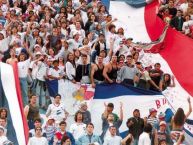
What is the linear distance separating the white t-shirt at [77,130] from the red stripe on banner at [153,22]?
5.75 m

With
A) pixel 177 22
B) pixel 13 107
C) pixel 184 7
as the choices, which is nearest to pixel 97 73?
pixel 177 22

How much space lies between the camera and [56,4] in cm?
2995

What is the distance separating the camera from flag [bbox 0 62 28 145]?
17812 mm

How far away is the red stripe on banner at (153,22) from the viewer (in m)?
25.7

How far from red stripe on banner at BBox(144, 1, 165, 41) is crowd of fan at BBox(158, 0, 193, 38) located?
4.21 feet

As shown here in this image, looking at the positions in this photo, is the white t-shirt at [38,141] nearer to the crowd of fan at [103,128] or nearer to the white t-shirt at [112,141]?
the crowd of fan at [103,128]

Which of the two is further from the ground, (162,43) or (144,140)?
(162,43)

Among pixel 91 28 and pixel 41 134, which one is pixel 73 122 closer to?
Answer: pixel 41 134

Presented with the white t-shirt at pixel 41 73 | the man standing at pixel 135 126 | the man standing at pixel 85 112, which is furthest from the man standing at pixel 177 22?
the man standing at pixel 135 126

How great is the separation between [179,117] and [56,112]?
9.04 feet

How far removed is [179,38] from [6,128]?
7360 mm

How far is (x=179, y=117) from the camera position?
21.1 metres

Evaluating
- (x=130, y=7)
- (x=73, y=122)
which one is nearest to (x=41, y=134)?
(x=73, y=122)

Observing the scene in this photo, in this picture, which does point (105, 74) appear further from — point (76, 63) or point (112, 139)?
point (112, 139)
